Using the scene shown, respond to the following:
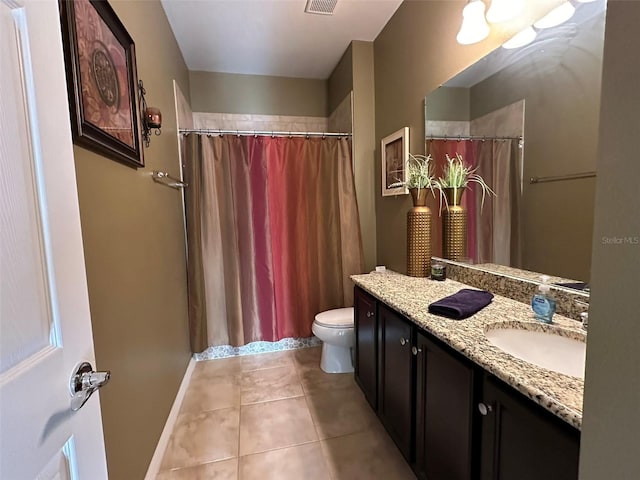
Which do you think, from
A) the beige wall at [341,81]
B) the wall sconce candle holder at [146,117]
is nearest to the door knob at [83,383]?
the wall sconce candle holder at [146,117]

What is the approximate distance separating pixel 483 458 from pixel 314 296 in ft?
6.33

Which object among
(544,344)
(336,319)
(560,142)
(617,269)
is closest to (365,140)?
(336,319)

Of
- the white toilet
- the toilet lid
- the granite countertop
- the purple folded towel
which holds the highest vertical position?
the purple folded towel

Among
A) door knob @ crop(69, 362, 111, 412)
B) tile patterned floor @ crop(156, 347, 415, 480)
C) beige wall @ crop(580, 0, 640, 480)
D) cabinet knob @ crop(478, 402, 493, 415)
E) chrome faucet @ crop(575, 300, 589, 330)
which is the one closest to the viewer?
beige wall @ crop(580, 0, 640, 480)

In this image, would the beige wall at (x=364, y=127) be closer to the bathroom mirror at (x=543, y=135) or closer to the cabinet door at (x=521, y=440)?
the bathroom mirror at (x=543, y=135)

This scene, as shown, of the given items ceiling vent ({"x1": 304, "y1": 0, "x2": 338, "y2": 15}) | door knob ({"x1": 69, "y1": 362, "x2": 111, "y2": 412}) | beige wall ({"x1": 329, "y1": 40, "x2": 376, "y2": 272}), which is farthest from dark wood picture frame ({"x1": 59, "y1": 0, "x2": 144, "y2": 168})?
beige wall ({"x1": 329, "y1": 40, "x2": 376, "y2": 272})

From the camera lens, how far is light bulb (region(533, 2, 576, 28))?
45.2 inches

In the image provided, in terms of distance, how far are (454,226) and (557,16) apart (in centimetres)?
101

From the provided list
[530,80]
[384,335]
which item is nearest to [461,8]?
[530,80]

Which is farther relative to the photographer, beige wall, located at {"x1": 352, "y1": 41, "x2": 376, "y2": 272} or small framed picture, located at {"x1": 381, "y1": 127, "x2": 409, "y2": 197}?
beige wall, located at {"x1": 352, "y1": 41, "x2": 376, "y2": 272}

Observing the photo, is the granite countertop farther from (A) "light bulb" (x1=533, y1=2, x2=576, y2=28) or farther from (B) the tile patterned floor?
(A) "light bulb" (x1=533, y1=2, x2=576, y2=28)

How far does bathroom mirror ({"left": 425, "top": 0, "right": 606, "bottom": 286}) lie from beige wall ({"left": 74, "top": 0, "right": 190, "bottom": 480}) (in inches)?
67.5

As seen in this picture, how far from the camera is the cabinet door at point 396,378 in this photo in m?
1.38

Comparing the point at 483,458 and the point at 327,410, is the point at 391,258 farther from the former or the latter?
the point at 483,458
